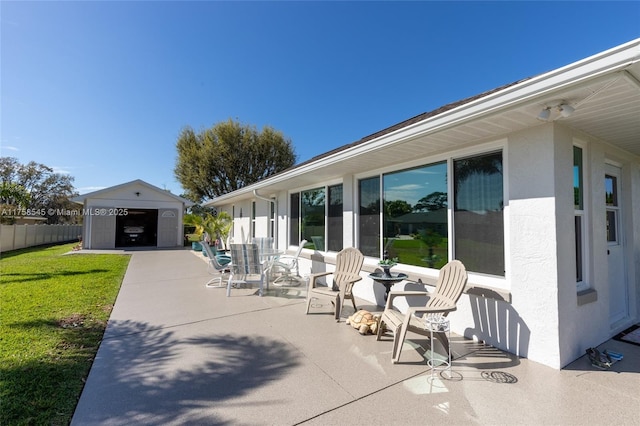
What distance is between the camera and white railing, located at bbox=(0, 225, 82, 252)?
47.4ft

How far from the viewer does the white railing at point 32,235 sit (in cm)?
1444

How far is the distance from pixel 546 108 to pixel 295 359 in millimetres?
3599

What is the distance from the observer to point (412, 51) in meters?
11.1

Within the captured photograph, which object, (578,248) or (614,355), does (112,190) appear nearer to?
(578,248)

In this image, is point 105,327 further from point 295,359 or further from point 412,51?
point 412,51

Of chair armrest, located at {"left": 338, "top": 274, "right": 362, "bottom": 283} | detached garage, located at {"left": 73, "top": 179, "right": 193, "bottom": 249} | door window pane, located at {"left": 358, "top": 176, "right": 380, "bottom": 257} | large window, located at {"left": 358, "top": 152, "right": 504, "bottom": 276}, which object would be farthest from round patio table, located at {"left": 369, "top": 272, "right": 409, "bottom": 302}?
detached garage, located at {"left": 73, "top": 179, "right": 193, "bottom": 249}

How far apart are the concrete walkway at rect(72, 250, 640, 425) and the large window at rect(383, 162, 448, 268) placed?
4.45 feet

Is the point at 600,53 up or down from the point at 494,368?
up

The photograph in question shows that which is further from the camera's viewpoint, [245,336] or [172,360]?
[245,336]

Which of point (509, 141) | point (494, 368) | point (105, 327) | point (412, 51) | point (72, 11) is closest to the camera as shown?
point (494, 368)

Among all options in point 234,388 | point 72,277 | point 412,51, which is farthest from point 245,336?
point 412,51

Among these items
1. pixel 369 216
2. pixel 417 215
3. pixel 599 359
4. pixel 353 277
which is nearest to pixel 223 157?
pixel 369 216

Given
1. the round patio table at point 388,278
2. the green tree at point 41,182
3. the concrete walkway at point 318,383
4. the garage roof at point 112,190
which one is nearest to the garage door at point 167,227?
the garage roof at point 112,190

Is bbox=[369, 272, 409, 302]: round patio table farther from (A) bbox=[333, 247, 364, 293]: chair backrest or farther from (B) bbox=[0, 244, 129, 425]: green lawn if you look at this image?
(B) bbox=[0, 244, 129, 425]: green lawn
